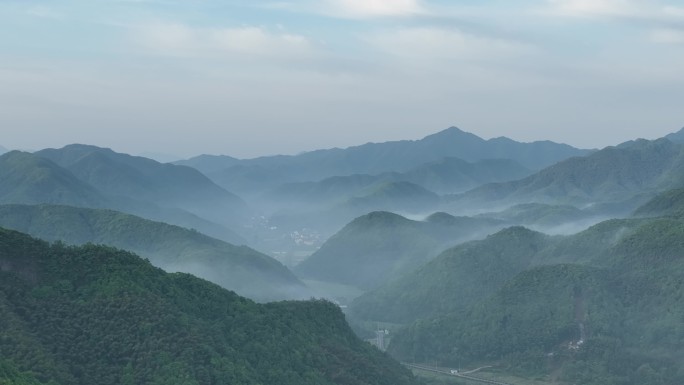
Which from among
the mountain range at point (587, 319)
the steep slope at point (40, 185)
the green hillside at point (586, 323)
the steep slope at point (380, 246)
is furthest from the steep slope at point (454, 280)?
the steep slope at point (40, 185)

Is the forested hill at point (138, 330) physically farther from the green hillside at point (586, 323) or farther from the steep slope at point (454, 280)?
the steep slope at point (454, 280)

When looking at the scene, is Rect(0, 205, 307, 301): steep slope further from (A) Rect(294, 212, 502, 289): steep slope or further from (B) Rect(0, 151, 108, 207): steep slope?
(B) Rect(0, 151, 108, 207): steep slope

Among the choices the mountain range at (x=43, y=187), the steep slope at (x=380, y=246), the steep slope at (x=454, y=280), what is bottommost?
the steep slope at (x=454, y=280)

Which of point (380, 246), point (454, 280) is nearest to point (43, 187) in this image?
point (380, 246)

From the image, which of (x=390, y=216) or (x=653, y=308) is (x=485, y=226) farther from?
(x=653, y=308)

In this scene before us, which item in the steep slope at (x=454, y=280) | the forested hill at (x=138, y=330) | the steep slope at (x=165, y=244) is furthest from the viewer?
the steep slope at (x=454, y=280)

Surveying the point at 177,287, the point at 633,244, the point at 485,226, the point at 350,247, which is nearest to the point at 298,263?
the point at 350,247
